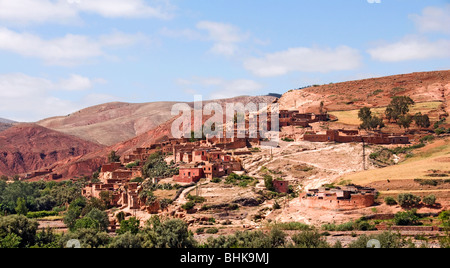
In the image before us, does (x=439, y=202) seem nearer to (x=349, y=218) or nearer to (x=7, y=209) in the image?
(x=349, y=218)

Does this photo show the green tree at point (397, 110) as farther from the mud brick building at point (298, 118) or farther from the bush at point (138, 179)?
the bush at point (138, 179)

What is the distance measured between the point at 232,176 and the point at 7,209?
25406mm

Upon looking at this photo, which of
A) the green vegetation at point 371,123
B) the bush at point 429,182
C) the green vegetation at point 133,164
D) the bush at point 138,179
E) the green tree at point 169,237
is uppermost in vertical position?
the green vegetation at point 371,123

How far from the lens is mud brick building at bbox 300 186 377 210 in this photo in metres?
44.8

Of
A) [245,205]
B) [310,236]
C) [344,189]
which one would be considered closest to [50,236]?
[245,205]

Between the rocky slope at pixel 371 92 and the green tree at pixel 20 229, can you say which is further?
the rocky slope at pixel 371 92

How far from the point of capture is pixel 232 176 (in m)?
53.4

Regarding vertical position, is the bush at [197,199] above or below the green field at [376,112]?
below

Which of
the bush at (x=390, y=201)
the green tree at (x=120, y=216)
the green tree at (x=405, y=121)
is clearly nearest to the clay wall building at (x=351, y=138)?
the green tree at (x=405, y=121)

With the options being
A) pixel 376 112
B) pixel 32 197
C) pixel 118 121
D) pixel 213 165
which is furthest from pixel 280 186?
pixel 118 121

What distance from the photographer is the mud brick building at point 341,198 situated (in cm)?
4478

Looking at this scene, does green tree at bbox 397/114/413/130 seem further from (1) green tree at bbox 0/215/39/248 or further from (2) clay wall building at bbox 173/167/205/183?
(1) green tree at bbox 0/215/39/248

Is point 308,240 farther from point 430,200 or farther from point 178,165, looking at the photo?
point 178,165

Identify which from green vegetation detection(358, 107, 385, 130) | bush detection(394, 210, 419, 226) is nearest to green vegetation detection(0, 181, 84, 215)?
green vegetation detection(358, 107, 385, 130)
